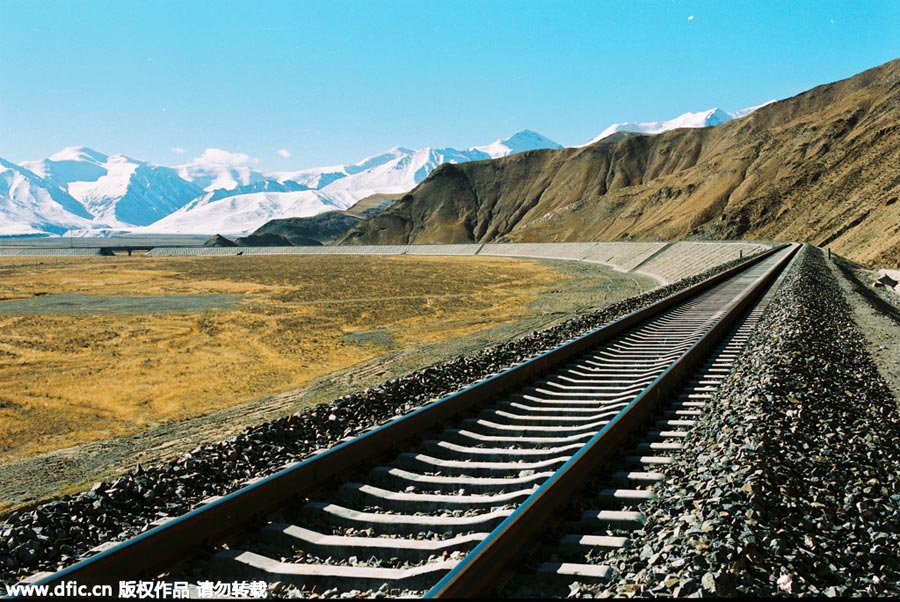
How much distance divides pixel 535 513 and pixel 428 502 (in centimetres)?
111

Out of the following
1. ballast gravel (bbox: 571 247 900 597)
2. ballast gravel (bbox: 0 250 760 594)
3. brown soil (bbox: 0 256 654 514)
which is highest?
ballast gravel (bbox: 571 247 900 597)

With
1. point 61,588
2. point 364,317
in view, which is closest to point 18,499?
point 61,588

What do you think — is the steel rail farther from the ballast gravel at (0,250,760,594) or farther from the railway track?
the ballast gravel at (0,250,760,594)

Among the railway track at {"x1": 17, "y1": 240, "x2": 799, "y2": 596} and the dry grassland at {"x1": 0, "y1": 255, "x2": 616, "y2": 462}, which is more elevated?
the railway track at {"x1": 17, "y1": 240, "x2": 799, "y2": 596}

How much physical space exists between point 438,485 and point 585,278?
42342 millimetres

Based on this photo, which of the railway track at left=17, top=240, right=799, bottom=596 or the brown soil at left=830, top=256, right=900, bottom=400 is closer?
the railway track at left=17, top=240, right=799, bottom=596

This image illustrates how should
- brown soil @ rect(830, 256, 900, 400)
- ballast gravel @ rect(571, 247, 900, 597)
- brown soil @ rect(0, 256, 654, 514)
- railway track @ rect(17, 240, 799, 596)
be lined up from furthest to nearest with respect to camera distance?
1. brown soil @ rect(830, 256, 900, 400)
2. brown soil @ rect(0, 256, 654, 514)
3. railway track @ rect(17, 240, 799, 596)
4. ballast gravel @ rect(571, 247, 900, 597)

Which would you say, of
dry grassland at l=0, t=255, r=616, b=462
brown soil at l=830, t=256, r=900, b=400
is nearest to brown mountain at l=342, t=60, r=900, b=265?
brown soil at l=830, t=256, r=900, b=400

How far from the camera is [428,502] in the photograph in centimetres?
520

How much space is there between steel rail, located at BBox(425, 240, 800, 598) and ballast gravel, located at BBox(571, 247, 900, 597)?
49 cm

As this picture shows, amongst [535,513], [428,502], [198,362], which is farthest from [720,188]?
[535,513]

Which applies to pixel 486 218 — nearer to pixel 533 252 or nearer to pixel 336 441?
pixel 533 252

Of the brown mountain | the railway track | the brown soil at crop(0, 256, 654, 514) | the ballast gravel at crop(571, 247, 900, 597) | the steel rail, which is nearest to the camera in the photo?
the steel rail

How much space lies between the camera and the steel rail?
3518 mm
